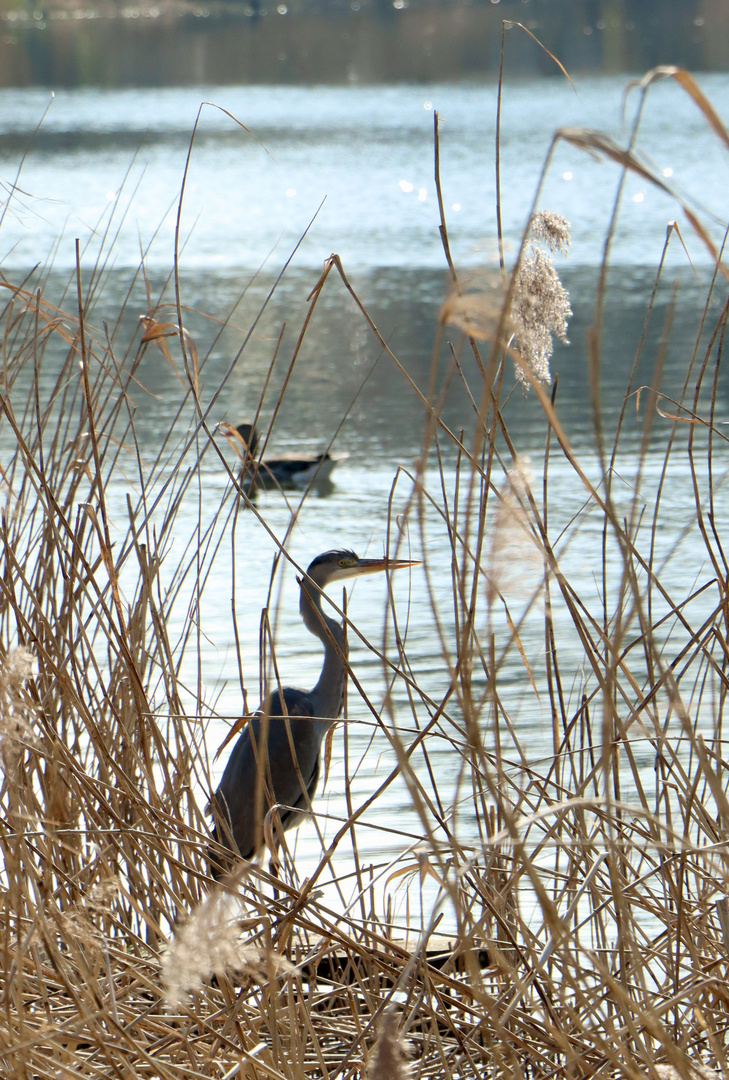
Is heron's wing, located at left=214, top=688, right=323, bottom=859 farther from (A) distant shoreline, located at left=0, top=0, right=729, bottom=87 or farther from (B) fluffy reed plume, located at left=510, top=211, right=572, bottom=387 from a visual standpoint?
(A) distant shoreline, located at left=0, top=0, right=729, bottom=87

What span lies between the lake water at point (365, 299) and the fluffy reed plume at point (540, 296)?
0.12 metres

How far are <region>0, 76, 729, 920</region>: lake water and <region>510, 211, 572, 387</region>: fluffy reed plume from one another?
4.7 inches

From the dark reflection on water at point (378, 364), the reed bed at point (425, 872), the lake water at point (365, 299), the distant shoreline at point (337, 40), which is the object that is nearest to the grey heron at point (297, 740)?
the lake water at point (365, 299)

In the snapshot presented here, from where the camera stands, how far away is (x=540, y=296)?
3.70 feet

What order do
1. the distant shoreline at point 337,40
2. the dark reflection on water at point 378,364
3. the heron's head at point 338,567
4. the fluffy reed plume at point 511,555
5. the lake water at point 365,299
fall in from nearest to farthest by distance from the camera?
the fluffy reed plume at point 511,555, the heron's head at point 338,567, the lake water at point 365,299, the dark reflection on water at point 378,364, the distant shoreline at point 337,40

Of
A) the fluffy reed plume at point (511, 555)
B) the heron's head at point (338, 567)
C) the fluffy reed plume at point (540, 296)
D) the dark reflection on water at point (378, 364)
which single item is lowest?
the dark reflection on water at point (378, 364)

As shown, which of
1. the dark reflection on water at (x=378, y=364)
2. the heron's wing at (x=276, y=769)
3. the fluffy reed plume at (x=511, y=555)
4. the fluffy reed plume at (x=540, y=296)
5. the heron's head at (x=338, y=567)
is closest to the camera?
the fluffy reed plume at (x=511, y=555)

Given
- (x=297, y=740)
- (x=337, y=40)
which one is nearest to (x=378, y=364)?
(x=297, y=740)

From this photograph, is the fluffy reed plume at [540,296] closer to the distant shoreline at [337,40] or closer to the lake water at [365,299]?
the lake water at [365,299]

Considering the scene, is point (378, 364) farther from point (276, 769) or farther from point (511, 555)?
point (511, 555)

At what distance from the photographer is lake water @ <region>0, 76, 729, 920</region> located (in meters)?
4.04

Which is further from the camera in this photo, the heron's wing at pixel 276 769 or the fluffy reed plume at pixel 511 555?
the heron's wing at pixel 276 769

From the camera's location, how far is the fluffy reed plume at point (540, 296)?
42.9 inches

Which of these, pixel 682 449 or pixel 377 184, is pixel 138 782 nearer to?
pixel 682 449
